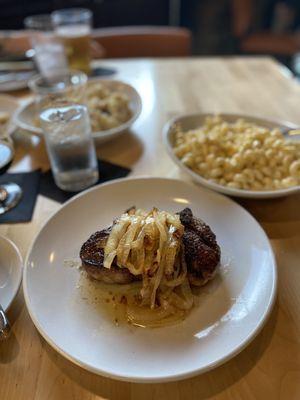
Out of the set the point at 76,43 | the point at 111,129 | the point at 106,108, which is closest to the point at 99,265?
the point at 111,129

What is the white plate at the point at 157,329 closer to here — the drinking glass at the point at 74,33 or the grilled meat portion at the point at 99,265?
the grilled meat portion at the point at 99,265

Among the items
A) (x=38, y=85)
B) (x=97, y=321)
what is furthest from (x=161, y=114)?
(x=97, y=321)

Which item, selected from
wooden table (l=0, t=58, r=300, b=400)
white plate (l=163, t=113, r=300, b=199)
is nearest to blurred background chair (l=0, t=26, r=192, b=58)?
wooden table (l=0, t=58, r=300, b=400)

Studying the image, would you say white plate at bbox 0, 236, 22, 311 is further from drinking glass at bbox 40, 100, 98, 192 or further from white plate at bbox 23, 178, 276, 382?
drinking glass at bbox 40, 100, 98, 192

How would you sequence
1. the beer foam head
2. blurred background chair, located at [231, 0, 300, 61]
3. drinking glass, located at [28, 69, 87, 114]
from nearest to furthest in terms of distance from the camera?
drinking glass, located at [28, 69, 87, 114], the beer foam head, blurred background chair, located at [231, 0, 300, 61]

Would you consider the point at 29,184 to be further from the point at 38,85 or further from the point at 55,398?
the point at 55,398

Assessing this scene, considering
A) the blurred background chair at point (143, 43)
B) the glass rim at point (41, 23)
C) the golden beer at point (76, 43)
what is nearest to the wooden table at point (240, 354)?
the golden beer at point (76, 43)

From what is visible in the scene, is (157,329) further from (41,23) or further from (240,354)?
(41,23)
